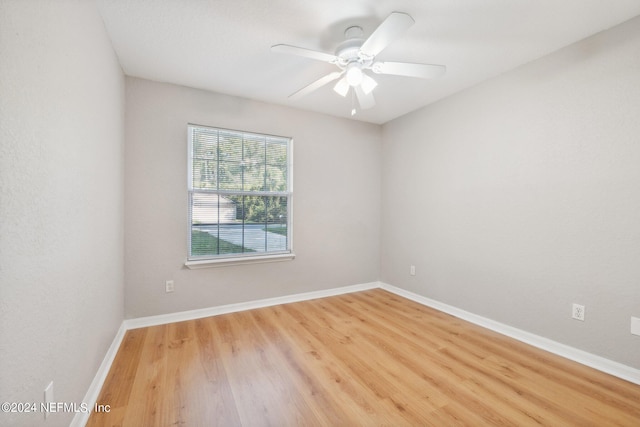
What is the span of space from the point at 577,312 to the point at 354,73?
2.55 meters

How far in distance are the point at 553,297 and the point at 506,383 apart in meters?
0.93

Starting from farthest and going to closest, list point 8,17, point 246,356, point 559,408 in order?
1. point 246,356
2. point 559,408
3. point 8,17

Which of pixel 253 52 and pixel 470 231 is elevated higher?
pixel 253 52

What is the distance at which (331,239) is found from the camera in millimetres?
3752

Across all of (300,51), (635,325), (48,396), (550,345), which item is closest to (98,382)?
(48,396)

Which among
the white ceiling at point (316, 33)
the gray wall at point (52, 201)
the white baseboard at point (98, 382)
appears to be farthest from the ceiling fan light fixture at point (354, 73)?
the white baseboard at point (98, 382)

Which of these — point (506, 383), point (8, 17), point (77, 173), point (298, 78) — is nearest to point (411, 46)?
point (298, 78)

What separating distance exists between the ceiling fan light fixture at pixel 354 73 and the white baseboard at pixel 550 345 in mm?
2614

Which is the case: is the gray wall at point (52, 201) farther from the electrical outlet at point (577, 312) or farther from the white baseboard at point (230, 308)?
the electrical outlet at point (577, 312)

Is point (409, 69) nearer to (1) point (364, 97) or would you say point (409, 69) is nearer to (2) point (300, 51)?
(1) point (364, 97)

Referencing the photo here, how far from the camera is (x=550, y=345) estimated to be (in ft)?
7.43

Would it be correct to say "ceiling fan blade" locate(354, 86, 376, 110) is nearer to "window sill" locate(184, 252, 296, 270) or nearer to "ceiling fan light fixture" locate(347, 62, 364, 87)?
"ceiling fan light fixture" locate(347, 62, 364, 87)

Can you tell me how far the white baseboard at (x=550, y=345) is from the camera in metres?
1.89

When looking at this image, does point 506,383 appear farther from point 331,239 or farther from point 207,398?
point 331,239
